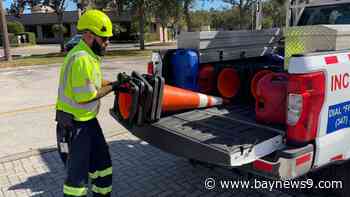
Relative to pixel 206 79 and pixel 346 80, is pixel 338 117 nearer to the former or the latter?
pixel 346 80

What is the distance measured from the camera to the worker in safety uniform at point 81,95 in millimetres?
3307

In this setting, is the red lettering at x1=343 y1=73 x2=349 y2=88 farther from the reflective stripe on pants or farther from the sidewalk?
the reflective stripe on pants

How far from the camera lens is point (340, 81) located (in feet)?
9.95

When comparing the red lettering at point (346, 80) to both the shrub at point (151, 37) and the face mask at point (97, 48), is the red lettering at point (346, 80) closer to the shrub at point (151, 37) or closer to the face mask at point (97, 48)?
the face mask at point (97, 48)

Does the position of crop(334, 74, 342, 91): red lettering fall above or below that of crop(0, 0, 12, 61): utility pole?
below

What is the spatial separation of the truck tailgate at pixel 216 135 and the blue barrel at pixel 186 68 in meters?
0.43

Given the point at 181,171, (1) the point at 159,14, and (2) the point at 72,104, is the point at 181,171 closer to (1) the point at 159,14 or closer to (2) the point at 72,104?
(2) the point at 72,104

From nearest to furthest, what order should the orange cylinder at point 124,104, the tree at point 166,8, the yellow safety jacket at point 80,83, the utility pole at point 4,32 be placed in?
1. the yellow safety jacket at point 80,83
2. the orange cylinder at point 124,104
3. the utility pole at point 4,32
4. the tree at point 166,8

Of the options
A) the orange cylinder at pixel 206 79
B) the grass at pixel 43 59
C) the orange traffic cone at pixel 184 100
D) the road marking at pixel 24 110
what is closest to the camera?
the orange traffic cone at pixel 184 100

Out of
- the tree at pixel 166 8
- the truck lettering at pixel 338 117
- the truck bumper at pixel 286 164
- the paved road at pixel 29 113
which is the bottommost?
the paved road at pixel 29 113

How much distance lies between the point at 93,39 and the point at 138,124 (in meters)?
0.87

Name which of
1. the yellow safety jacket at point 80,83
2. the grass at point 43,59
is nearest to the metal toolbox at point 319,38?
the yellow safety jacket at point 80,83

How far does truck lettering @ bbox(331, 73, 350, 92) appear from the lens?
2971mm

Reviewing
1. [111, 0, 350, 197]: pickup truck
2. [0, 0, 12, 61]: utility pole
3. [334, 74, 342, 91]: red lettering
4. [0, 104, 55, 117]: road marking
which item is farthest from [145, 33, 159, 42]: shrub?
[334, 74, 342, 91]: red lettering
